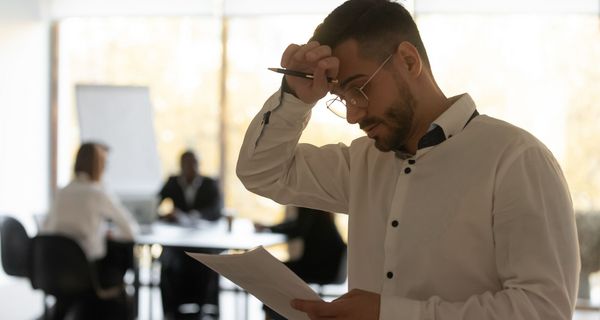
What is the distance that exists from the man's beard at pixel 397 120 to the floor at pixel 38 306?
206 inches

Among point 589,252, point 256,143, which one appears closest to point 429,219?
point 256,143

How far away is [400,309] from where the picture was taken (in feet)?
4.42

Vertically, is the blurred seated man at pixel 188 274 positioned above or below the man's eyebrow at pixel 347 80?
below

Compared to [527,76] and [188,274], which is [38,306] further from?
[527,76]

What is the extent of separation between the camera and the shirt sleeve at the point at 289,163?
164 cm

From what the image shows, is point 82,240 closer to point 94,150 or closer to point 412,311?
point 94,150

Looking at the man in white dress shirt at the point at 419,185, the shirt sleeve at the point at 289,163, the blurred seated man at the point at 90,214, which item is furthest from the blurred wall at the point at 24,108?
the man in white dress shirt at the point at 419,185

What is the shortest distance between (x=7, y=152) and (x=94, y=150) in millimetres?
2656

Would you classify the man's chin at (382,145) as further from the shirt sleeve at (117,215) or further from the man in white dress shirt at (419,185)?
the shirt sleeve at (117,215)

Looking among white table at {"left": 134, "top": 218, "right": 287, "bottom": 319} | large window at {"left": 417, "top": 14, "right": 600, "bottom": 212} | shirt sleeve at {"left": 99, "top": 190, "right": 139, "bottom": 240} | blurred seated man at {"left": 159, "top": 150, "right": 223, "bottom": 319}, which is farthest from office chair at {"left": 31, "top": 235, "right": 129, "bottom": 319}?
large window at {"left": 417, "top": 14, "right": 600, "bottom": 212}

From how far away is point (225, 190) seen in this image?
8.66m

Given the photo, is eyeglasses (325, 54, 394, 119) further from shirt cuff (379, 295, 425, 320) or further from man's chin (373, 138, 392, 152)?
shirt cuff (379, 295, 425, 320)

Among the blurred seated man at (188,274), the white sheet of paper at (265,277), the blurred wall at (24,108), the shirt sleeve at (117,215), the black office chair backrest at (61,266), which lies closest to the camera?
the white sheet of paper at (265,277)

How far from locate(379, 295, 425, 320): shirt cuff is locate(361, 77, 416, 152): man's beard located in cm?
27
